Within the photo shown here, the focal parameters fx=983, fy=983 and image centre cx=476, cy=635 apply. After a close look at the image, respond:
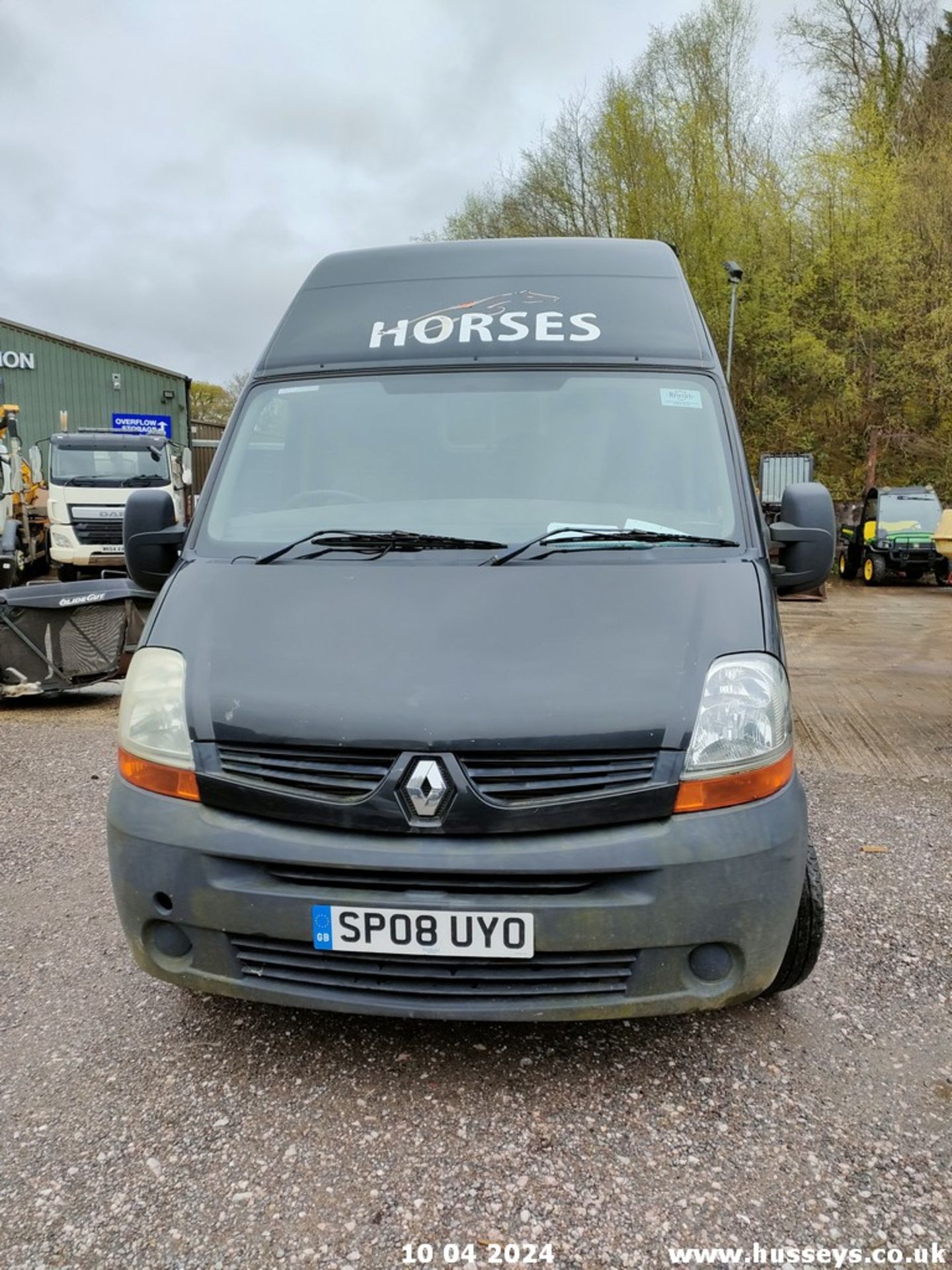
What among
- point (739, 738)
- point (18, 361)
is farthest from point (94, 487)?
point (739, 738)

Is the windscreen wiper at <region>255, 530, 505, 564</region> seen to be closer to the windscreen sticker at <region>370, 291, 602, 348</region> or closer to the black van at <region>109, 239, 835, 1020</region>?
the black van at <region>109, 239, 835, 1020</region>

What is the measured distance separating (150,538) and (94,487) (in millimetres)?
14991

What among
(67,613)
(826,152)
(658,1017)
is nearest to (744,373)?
(826,152)

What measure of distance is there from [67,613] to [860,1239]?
6.49 meters

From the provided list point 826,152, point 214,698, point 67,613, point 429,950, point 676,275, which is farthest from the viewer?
point 826,152

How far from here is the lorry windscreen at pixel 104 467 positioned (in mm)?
17344

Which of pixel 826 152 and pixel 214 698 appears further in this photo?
pixel 826 152

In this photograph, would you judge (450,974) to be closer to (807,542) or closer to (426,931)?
(426,931)

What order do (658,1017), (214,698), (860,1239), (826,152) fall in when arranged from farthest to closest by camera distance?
(826,152)
(658,1017)
(214,698)
(860,1239)

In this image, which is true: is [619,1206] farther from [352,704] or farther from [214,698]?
[214,698]

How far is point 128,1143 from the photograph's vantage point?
235 centimetres

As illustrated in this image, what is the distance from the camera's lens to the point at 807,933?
2701 millimetres

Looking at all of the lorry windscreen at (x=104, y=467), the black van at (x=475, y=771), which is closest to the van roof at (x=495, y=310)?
the black van at (x=475, y=771)

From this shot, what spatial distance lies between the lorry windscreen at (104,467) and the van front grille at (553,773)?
1654 centimetres
